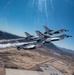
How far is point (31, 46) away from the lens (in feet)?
177

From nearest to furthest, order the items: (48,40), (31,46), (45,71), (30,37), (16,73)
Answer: (31,46), (48,40), (16,73), (45,71), (30,37)

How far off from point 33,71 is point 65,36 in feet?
96.2

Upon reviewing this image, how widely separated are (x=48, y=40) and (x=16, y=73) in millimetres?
26429

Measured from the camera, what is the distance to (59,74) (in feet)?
327

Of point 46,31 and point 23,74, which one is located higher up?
point 46,31

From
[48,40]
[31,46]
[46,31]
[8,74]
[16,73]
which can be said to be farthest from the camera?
[46,31]

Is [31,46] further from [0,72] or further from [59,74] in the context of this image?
[59,74]

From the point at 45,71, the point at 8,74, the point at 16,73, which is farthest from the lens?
the point at 45,71

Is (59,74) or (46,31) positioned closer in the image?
(46,31)

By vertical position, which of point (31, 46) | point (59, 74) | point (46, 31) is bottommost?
point (59, 74)

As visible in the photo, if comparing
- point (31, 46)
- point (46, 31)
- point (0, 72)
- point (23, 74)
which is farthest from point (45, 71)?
point (31, 46)

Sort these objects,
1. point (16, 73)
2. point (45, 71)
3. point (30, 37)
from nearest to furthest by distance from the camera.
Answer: point (16, 73), point (45, 71), point (30, 37)

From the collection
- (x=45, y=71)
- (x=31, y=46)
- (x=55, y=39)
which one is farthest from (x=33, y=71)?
(x=31, y=46)

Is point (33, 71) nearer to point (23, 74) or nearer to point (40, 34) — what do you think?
point (23, 74)
